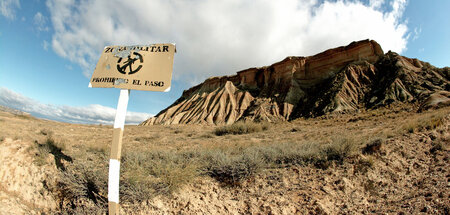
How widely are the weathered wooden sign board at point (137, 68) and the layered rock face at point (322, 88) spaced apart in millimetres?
21362

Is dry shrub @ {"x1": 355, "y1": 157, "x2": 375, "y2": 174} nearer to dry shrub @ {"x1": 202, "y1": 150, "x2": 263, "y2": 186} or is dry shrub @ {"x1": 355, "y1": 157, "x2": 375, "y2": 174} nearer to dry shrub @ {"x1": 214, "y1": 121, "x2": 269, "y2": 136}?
dry shrub @ {"x1": 202, "y1": 150, "x2": 263, "y2": 186}

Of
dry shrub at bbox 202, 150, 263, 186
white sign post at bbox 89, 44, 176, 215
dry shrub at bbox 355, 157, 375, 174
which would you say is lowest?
dry shrub at bbox 202, 150, 263, 186

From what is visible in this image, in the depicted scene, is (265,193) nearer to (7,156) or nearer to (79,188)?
(79,188)

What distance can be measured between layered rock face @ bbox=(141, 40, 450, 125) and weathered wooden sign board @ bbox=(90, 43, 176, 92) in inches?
841

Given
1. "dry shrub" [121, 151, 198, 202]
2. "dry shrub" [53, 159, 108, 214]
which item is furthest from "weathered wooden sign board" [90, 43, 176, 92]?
"dry shrub" [53, 159, 108, 214]

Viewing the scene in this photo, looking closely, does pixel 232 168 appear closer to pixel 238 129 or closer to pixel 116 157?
pixel 116 157

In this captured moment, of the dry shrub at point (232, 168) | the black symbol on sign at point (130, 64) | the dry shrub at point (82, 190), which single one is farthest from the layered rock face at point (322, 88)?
the dry shrub at point (82, 190)

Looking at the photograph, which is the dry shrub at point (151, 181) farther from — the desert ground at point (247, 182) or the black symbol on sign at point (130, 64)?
the black symbol on sign at point (130, 64)

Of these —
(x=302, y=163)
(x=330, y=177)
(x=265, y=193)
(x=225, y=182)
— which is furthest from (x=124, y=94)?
(x=330, y=177)

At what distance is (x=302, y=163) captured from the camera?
171 inches

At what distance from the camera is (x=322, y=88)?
29422mm

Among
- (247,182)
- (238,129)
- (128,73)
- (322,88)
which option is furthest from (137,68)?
(322,88)

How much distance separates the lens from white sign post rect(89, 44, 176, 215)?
9.62ft

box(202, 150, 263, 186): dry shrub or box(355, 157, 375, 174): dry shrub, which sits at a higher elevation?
box(355, 157, 375, 174): dry shrub
